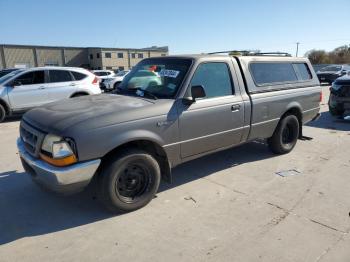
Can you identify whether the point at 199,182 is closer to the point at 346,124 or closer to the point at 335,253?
the point at 335,253

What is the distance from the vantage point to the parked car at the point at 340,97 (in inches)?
354

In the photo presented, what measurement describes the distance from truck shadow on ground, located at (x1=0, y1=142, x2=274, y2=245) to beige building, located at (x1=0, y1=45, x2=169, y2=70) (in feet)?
181

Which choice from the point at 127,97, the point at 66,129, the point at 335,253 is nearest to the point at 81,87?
the point at 127,97

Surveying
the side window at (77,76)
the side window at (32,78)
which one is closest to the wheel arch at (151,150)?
the side window at (32,78)

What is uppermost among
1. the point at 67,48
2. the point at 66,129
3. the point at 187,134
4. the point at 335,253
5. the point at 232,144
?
the point at 67,48

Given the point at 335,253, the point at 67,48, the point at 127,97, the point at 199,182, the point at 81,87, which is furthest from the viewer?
the point at 67,48

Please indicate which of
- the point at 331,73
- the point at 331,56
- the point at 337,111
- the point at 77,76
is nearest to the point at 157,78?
the point at 337,111

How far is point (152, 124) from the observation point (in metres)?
3.78

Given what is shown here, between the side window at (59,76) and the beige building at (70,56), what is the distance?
160 ft

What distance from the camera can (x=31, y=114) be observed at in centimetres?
398

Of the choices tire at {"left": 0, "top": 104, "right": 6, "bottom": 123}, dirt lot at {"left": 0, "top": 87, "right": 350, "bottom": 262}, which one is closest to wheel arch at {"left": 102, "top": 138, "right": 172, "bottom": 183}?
dirt lot at {"left": 0, "top": 87, "right": 350, "bottom": 262}

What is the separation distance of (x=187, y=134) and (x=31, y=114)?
2016 mm

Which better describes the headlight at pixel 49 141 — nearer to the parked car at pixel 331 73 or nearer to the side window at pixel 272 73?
the side window at pixel 272 73

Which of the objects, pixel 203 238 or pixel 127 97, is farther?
pixel 127 97
